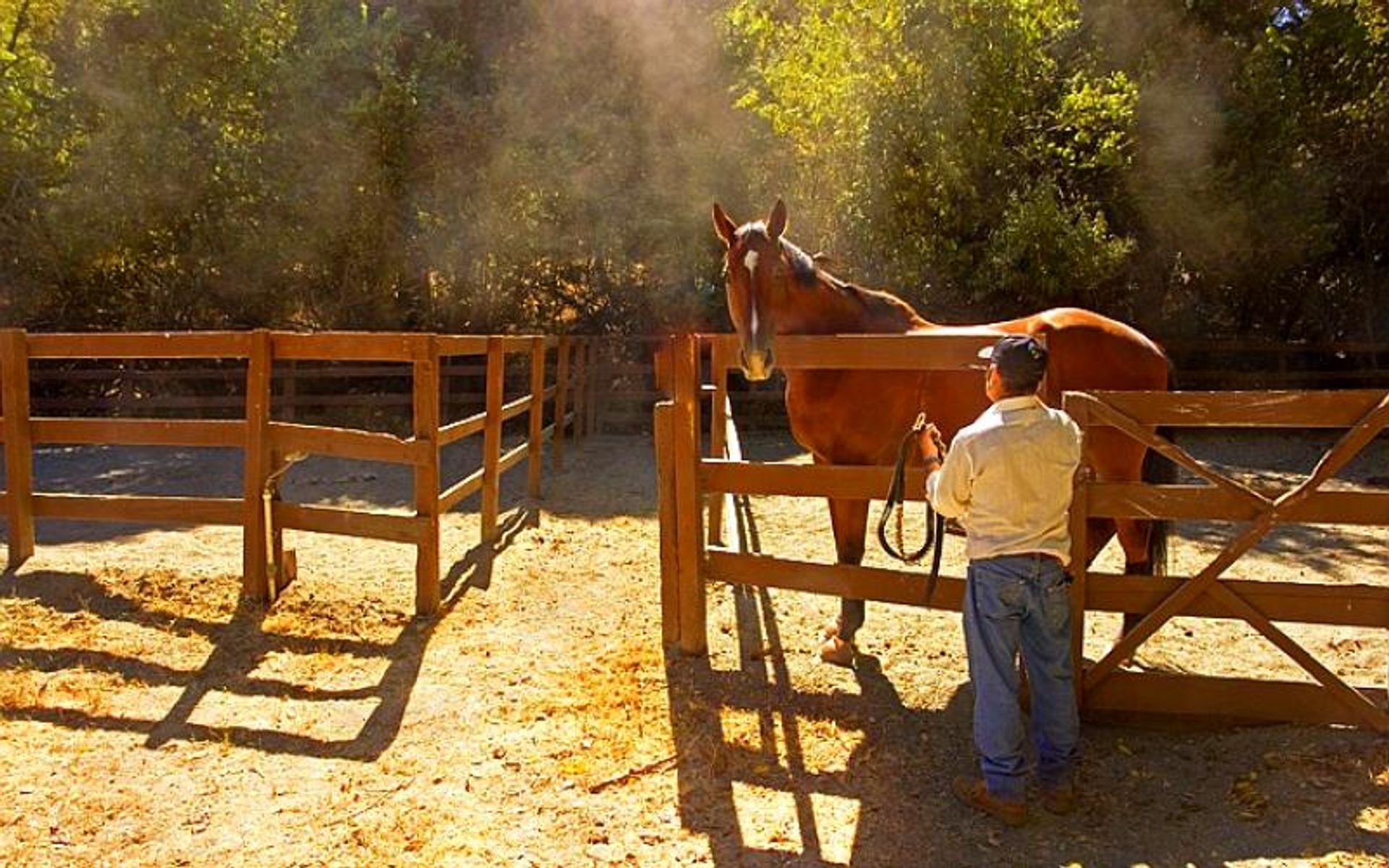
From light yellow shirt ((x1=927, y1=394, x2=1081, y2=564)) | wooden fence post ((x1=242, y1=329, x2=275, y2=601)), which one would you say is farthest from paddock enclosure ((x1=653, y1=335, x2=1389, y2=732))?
wooden fence post ((x1=242, y1=329, x2=275, y2=601))

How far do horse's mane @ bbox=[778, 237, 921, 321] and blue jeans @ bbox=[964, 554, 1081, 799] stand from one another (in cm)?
193

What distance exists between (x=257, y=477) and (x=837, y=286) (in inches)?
139

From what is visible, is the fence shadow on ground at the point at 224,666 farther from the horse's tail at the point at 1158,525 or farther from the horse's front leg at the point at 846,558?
the horse's tail at the point at 1158,525

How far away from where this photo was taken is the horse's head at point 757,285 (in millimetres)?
3877

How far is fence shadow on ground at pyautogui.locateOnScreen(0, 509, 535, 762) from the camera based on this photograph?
139 inches

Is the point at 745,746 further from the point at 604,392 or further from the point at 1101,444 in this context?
the point at 604,392

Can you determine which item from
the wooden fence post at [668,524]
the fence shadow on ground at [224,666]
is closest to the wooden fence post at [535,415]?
the fence shadow on ground at [224,666]

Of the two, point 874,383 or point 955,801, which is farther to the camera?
point 874,383

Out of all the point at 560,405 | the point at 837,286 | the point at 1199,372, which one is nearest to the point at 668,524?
the point at 837,286

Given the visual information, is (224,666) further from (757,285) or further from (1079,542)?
(1079,542)

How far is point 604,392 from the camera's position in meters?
13.1

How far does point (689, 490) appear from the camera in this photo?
13.3 feet

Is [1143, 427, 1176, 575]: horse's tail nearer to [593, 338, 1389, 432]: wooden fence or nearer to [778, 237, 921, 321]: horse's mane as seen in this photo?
[778, 237, 921, 321]: horse's mane

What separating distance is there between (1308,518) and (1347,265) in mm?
13733
